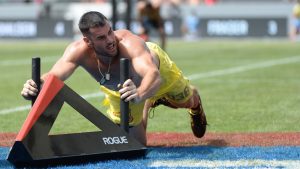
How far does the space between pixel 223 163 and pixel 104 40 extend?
1.42m

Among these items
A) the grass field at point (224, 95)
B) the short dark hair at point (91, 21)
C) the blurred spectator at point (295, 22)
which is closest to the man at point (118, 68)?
the short dark hair at point (91, 21)

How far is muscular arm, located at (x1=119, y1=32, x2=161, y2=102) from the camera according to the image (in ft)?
22.9

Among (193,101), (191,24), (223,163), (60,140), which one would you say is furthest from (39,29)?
(223,163)

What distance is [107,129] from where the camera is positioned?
→ 7.03 meters

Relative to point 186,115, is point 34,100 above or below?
above

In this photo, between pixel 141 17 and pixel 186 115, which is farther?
pixel 141 17

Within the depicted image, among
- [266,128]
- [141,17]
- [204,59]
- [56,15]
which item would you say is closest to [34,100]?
[266,128]

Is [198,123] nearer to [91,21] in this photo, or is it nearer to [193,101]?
[193,101]

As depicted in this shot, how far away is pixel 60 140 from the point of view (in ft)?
22.1

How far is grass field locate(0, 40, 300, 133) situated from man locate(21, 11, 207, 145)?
1.55 m

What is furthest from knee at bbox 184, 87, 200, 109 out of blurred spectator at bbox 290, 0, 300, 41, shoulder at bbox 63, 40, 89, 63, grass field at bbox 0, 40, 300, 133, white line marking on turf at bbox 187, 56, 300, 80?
blurred spectator at bbox 290, 0, 300, 41

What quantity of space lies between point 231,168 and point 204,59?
1853cm

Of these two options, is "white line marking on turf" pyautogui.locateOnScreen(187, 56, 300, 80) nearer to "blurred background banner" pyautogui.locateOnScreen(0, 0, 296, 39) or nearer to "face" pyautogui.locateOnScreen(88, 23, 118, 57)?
"face" pyautogui.locateOnScreen(88, 23, 118, 57)

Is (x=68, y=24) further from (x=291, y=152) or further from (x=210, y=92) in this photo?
(x=291, y=152)
